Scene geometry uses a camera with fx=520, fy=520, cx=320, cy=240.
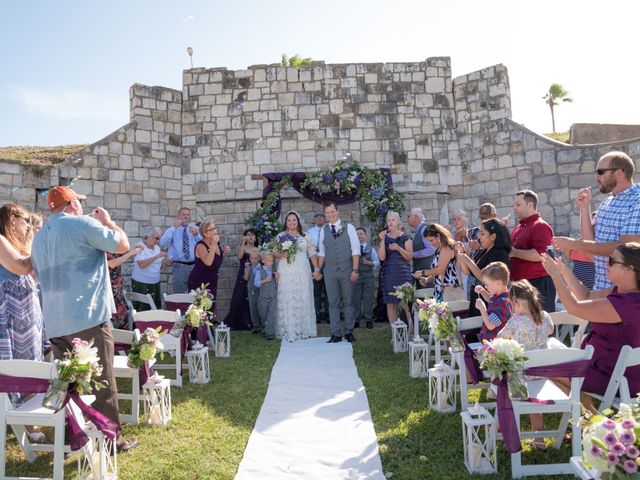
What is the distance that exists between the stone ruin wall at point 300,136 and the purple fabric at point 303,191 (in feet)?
0.89

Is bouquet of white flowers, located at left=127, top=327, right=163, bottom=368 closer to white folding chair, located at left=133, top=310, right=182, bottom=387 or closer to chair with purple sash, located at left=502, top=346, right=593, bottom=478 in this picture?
white folding chair, located at left=133, top=310, right=182, bottom=387

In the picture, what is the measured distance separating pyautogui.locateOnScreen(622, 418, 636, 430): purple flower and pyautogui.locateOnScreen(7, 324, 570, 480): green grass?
1520mm

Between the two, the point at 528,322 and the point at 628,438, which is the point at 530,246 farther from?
the point at 628,438

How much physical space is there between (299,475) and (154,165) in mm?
8531

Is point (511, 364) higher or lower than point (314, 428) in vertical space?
higher

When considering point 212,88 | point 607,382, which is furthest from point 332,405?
point 212,88

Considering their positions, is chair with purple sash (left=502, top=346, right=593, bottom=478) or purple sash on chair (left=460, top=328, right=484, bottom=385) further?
purple sash on chair (left=460, top=328, right=484, bottom=385)

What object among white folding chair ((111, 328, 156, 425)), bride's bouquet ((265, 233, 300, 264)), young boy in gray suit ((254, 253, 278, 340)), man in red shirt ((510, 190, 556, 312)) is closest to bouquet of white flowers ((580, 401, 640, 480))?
man in red shirt ((510, 190, 556, 312))

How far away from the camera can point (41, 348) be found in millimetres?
4309

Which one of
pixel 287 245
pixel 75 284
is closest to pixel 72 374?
pixel 75 284

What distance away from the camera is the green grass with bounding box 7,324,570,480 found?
11.3 feet

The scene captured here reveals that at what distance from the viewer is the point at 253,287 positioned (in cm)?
866

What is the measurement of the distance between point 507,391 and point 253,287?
598 centimetres

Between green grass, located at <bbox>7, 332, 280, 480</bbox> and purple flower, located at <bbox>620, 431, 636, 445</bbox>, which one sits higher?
purple flower, located at <bbox>620, 431, 636, 445</bbox>
